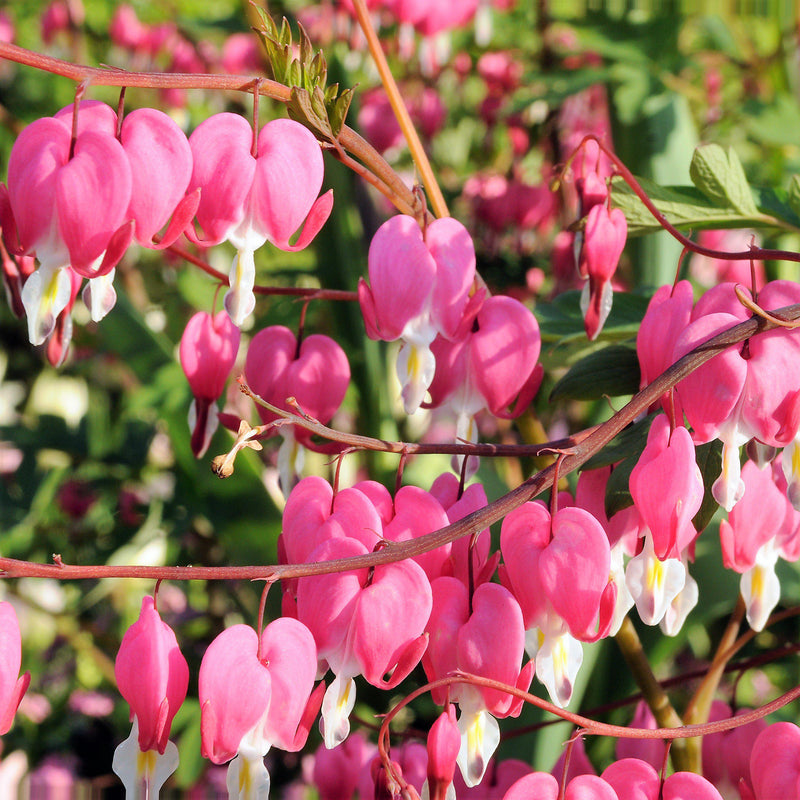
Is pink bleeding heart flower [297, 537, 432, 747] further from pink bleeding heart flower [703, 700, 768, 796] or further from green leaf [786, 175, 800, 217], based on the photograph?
green leaf [786, 175, 800, 217]

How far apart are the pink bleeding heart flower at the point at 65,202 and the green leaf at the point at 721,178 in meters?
0.36

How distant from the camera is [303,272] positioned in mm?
1301

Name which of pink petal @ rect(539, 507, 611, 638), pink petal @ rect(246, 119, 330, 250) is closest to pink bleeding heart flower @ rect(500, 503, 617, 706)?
pink petal @ rect(539, 507, 611, 638)

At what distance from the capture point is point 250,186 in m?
0.51

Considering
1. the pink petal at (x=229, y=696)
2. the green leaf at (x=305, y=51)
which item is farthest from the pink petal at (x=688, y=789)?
the green leaf at (x=305, y=51)

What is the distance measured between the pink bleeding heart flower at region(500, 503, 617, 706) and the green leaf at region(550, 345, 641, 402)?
0.14m

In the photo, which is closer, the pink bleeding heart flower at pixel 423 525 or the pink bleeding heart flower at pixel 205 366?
the pink bleeding heart flower at pixel 423 525

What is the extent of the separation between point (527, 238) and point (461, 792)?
41.3 inches

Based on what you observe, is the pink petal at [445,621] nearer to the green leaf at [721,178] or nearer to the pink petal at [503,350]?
the pink petal at [503,350]

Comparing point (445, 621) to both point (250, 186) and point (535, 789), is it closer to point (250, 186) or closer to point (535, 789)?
point (535, 789)

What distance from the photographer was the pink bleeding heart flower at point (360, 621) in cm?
44

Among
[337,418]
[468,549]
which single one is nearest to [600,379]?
[468,549]

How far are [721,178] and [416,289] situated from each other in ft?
0.77

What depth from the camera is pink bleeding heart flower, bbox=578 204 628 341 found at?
0.57 meters
